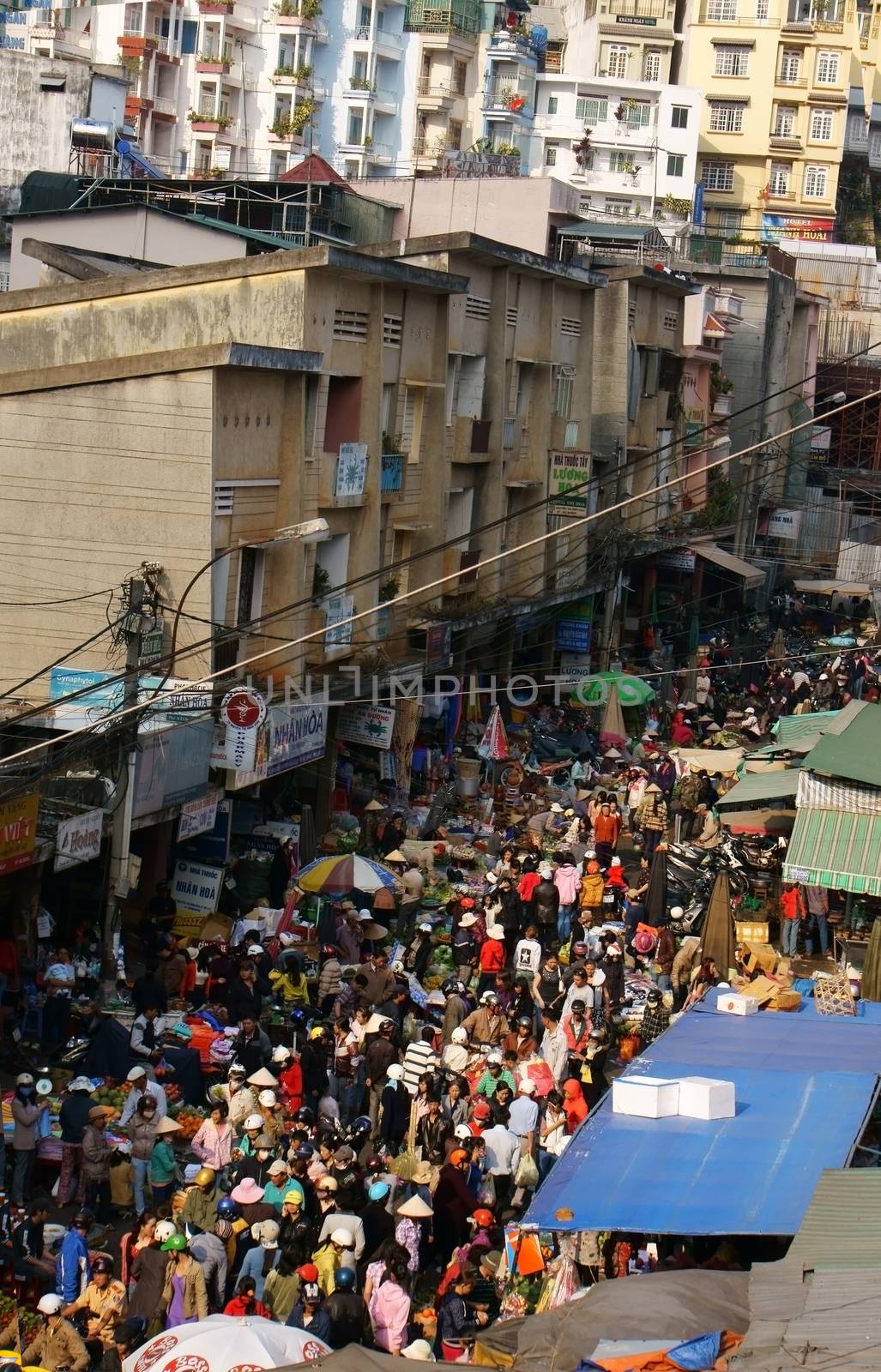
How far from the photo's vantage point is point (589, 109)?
245ft

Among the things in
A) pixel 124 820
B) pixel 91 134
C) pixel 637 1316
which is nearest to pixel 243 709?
pixel 124 820

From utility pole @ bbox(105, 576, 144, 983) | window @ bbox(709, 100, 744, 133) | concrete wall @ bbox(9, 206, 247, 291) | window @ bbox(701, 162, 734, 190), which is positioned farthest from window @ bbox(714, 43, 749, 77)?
utility pole @ bbox(105, 576, 144, 983)

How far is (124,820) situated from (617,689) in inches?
604

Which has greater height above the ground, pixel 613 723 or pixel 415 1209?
pixel 415 1209

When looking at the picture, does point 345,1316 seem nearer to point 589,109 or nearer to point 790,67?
point 589,109

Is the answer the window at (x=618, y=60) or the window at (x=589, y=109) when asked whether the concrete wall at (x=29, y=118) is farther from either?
the window at (x=618, y=60)

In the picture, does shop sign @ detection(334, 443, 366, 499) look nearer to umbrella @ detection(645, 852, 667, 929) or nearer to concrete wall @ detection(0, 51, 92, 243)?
umbrella @ detection(645, 852, 667, 929)

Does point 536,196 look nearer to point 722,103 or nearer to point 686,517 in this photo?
point 686,517

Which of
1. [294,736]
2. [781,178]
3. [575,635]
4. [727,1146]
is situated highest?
[781,178]

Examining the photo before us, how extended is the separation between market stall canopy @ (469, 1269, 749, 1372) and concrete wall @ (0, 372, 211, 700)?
13.1 meters

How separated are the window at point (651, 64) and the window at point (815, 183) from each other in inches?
301

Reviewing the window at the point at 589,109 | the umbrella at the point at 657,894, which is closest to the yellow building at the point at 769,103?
the window at the point at 589,109

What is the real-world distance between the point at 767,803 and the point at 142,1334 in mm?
13601

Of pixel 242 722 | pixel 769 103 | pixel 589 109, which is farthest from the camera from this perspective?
pixel 769 103
